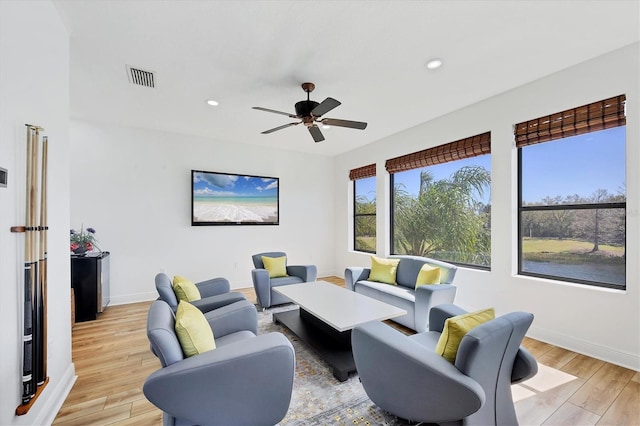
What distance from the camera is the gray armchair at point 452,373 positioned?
1345 millimetres

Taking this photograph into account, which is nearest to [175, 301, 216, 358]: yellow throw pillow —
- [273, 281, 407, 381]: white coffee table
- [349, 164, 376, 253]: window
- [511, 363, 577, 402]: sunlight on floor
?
[273, 281, 407, 381]: white coffee table

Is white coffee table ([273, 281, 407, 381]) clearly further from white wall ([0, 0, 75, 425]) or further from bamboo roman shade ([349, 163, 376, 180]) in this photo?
bamboo roman shade ([349, 163, 376, 180])

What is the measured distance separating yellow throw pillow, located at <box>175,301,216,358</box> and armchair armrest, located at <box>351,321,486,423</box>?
92 cm

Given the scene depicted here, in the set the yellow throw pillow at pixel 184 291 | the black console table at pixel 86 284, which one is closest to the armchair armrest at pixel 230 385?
the yellow throw pillow at pixel 184 291

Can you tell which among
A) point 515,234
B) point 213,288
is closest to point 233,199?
point 213,288

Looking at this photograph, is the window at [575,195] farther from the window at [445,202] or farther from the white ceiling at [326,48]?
the white ceiling at [326,48]

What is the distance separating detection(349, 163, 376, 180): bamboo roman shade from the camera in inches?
210

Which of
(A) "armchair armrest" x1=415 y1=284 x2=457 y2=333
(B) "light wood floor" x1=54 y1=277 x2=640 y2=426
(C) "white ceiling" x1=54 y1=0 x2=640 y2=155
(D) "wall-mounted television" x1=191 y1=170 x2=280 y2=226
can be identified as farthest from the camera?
(D) "wall-mounted television" x1=191 y1=170 x2=280 y2=226

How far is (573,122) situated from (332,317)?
2.99m

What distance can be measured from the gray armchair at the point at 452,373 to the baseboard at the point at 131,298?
3984mm

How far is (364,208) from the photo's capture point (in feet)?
19.2

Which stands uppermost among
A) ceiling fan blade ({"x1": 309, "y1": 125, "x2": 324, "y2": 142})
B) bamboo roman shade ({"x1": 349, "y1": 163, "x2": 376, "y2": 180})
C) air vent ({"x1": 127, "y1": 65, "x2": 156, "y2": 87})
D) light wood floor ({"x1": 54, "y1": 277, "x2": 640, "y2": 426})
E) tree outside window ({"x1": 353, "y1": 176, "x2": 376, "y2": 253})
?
air vent ({"x1": 127, "y1": 65, "x2": 156, "y2": 87})

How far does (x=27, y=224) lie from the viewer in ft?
5.01

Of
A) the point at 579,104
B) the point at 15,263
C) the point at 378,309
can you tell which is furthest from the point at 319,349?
the point at 579,104
